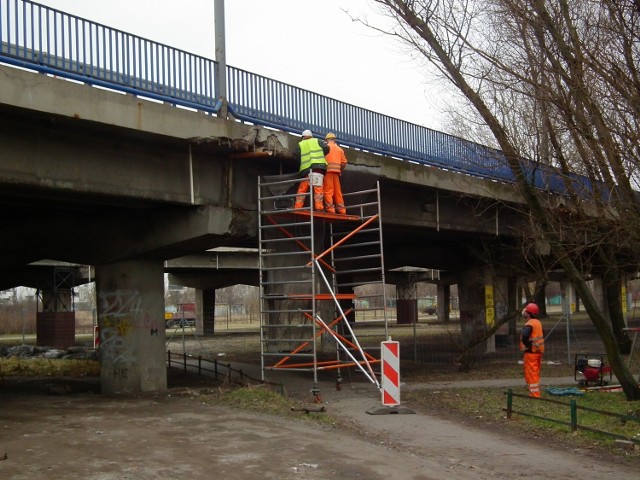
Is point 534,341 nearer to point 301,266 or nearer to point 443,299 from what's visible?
point 301,266

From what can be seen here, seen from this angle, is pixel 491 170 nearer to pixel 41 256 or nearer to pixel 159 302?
pixel 159 302

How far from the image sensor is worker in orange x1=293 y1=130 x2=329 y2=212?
14383mm

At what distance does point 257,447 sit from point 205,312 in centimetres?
4572

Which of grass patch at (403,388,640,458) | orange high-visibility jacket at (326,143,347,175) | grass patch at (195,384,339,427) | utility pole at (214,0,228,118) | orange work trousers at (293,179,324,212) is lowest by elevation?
grass patch at (403,388,640,458)

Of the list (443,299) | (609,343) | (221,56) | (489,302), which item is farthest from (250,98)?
(443,299)

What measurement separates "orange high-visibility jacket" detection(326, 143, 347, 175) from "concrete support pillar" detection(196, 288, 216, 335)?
38.2 metres

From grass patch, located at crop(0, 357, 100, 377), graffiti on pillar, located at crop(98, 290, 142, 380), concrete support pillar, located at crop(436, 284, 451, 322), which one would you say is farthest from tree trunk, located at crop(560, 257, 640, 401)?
concrete support pillar, located at crop(436, 284, 451, 322)

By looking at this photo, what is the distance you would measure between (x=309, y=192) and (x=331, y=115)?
115 inches

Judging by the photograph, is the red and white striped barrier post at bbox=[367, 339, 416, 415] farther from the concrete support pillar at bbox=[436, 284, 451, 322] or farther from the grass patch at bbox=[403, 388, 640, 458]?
the concrete support pillar at bbox=[436, 284, 451, 322]

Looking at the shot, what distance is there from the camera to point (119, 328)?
15188 millimetres

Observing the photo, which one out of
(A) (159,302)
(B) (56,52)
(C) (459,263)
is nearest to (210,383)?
(A) (159,302)

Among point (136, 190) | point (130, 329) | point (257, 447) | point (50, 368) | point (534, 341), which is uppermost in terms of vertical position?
point (136, 190)

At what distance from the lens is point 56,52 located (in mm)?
10953

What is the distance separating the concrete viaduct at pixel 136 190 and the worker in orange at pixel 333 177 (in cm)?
75
